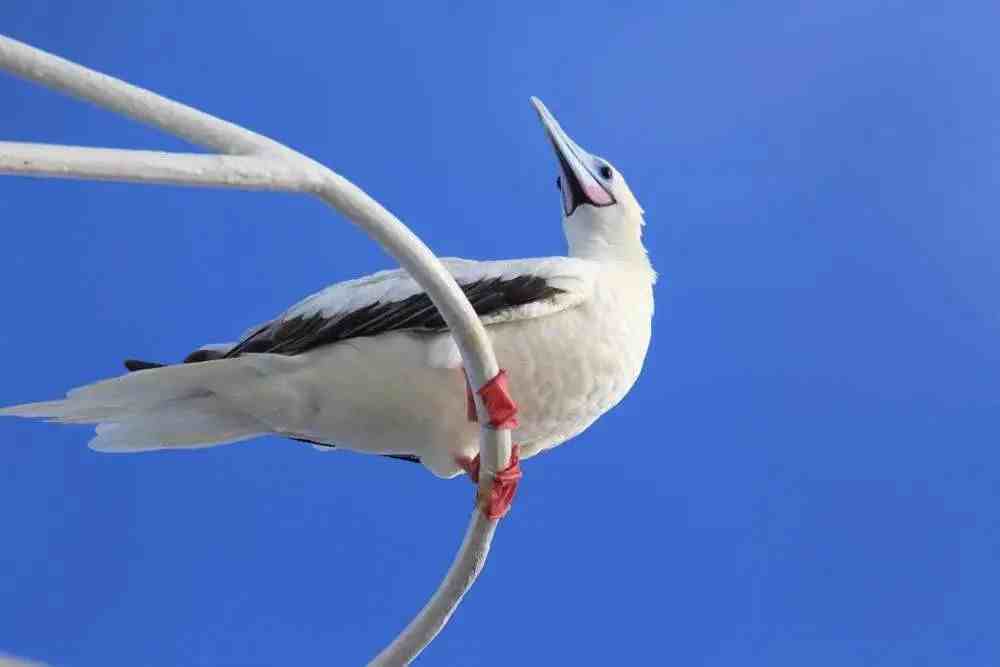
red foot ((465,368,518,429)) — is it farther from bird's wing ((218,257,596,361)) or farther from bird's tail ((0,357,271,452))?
bird's tail ((0,357,271,452))

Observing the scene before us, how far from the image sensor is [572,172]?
3238 mm

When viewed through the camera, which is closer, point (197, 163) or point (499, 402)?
point (197, 163)

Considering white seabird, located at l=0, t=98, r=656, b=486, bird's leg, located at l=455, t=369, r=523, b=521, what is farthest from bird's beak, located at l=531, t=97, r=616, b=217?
bird's leg, located at l=455, t=369, r=523, b=521

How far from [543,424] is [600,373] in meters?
0.15

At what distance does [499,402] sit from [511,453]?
191 mm

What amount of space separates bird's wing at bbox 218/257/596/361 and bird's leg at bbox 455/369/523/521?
157 millimetres

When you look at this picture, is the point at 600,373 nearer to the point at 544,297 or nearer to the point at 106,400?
the point at 544,297

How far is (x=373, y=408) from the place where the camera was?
2.65 m

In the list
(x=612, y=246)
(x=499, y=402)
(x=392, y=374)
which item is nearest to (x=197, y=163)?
(x=499, y=402)

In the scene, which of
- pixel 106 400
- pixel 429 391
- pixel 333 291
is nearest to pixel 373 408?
pixel 429 391

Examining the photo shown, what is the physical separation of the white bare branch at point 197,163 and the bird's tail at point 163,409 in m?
0.69

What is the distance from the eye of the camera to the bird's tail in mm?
2701

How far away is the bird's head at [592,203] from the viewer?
3.15m

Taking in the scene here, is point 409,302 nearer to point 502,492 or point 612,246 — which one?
point 502,492
